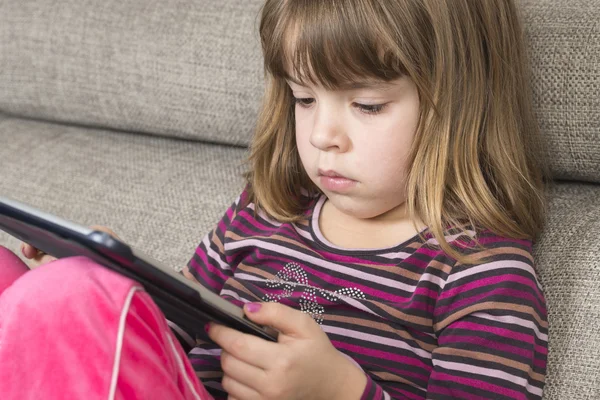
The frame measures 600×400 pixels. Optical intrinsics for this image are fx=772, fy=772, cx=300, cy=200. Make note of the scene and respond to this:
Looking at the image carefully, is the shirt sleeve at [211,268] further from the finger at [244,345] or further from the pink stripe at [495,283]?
the pink stripe at [495,283]

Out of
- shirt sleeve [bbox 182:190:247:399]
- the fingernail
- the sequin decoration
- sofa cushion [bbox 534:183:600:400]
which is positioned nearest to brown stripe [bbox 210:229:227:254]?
shirt sleeve [bbox 182:190:247:399]

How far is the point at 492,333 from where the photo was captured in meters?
0.83

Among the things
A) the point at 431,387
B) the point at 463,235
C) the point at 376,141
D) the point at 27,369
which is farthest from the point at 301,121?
the point at 27,369

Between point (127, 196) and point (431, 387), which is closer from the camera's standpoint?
point (431, 387)

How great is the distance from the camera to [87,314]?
657 millimetres

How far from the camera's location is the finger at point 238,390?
0.80 meters

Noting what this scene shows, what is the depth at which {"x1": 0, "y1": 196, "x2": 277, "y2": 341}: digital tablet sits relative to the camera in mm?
643

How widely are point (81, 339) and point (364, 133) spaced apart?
1.31ft

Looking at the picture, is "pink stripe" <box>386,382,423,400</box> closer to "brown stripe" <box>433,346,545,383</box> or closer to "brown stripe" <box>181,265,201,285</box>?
"brown stripe" <box>433,346,545,383</box>

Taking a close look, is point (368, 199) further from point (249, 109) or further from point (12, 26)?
point (12, 26)

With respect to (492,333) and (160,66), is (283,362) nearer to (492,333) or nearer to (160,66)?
(492,333)

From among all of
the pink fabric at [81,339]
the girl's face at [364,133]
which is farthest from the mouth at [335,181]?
the pink fabric at [81,339]

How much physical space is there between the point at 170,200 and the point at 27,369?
2.30ft

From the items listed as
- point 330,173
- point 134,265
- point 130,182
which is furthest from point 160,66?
point 134,265
